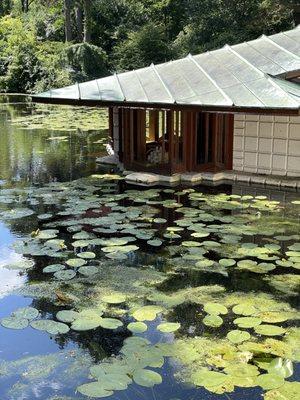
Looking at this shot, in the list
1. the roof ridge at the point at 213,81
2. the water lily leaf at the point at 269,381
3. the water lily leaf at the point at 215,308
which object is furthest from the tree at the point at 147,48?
the water lily leaf at the point at 269,381

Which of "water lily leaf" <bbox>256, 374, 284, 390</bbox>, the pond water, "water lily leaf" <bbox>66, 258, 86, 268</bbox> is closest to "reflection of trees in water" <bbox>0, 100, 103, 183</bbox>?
the pond water

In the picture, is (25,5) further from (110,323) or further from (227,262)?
(110,323)

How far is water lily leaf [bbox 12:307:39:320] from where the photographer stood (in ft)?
11.9

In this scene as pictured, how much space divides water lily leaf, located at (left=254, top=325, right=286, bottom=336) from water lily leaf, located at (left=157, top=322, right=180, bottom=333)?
1.71ft

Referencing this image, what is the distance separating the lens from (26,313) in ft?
12.1

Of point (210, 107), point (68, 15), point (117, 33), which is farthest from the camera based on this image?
point (117, 33)

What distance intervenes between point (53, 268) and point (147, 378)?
1.87 meters

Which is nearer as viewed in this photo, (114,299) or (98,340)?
(98,340)

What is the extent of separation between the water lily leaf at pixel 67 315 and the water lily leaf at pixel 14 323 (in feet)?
0.74

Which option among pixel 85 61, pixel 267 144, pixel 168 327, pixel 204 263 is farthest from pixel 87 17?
pixel 168 327

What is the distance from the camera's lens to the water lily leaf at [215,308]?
3.64 metres

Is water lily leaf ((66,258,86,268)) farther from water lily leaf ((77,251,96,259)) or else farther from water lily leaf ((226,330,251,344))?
water lily leaf ((226,330,251,344))

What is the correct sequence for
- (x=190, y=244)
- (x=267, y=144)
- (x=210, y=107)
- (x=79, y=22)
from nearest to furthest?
(x=190, y=244)
(x=210, y=107)
(x=267, y=144)
(x=79, y=22)

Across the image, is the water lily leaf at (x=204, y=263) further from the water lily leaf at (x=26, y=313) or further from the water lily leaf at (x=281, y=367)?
the water lily leaf at (x=281, y=367)
